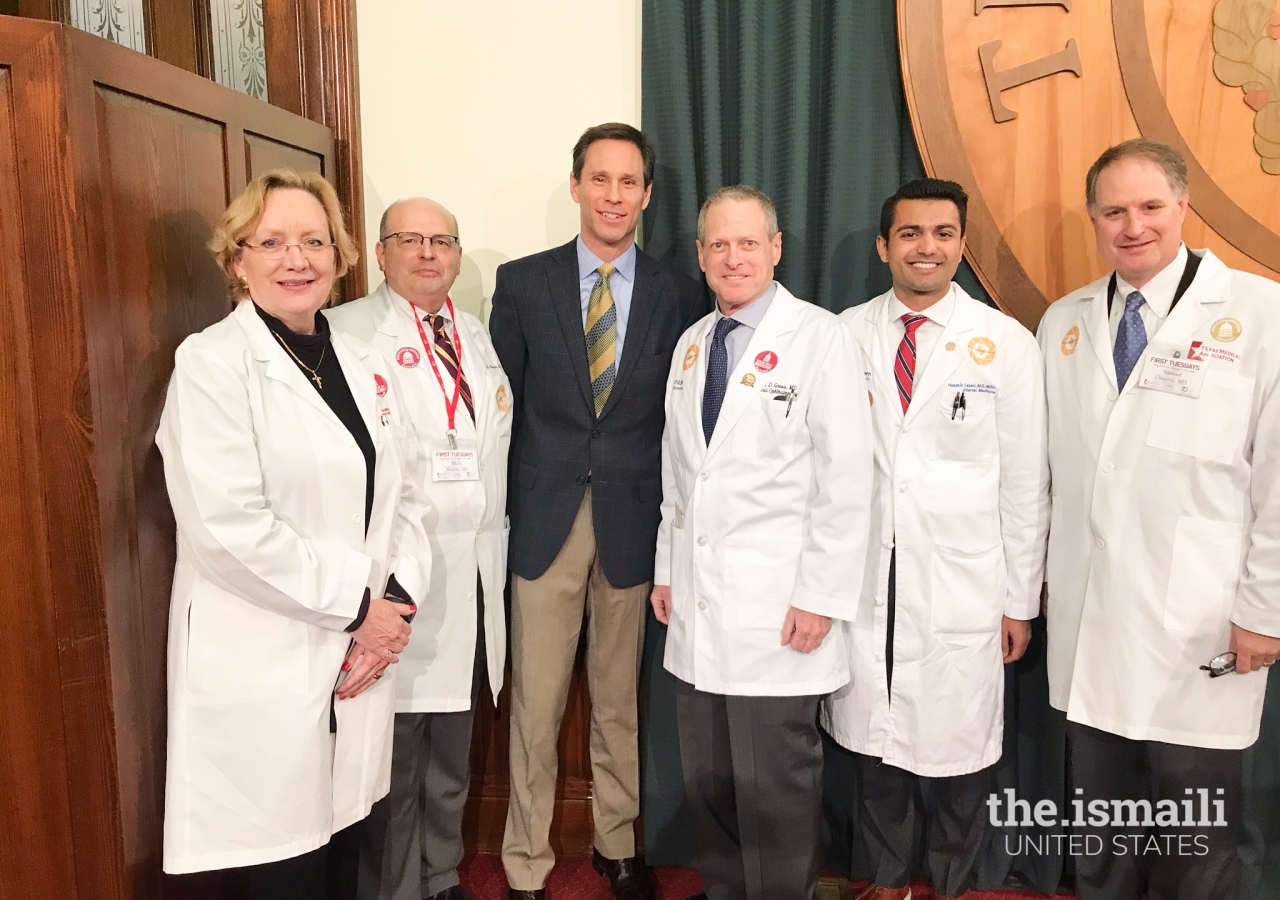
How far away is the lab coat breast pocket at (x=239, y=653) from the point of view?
1556 mm

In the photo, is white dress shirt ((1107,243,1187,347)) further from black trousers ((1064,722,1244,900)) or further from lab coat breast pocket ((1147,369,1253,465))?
black trousers ((1064,722,1244,900))

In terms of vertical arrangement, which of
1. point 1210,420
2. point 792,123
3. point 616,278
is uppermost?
point 792,123

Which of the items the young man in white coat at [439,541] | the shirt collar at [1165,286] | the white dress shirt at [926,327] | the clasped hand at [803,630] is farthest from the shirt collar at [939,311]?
the young man in white coat at [439,541]

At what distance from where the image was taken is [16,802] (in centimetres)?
158

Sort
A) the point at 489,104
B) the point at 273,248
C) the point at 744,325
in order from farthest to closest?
the point at 489,104, the point at 744,325, the point at 273,248

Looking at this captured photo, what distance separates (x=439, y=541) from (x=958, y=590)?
1.22 metres

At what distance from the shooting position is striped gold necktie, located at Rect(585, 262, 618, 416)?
2148 mm

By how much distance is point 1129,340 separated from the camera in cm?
191

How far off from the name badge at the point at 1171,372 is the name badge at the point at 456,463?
5.00 feet

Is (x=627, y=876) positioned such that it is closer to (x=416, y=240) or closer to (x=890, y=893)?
(x=890, y=893)

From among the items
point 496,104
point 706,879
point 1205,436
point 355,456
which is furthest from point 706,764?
point 496,104

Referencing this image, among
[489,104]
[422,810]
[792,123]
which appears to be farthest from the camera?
[489,104]

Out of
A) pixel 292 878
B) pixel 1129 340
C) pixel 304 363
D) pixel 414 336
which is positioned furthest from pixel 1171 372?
pixel 292 878

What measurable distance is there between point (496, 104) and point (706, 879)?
2.21 meters
